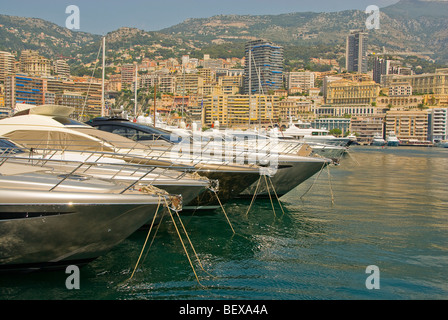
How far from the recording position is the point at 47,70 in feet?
541

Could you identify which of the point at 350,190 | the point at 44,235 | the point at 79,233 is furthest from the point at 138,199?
the point at 350,190

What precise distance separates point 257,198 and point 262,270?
651 cm

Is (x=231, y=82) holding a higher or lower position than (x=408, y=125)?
higher

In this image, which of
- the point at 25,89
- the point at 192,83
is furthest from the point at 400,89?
the point at 25,89

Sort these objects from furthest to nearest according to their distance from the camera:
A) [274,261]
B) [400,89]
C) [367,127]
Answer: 1. [400,89]
2. [367,127]
3. [274,261]

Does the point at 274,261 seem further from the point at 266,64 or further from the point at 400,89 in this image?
the point at 400,89

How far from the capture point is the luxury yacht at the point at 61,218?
553cm

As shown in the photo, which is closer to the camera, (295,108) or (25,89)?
(25,89)

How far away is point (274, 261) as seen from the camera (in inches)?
293

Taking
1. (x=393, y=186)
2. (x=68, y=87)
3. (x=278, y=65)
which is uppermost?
(x=278, y=65)

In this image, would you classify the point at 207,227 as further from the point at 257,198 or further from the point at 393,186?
the point at 393,186

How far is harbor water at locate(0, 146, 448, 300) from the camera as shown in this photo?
19.8 ft

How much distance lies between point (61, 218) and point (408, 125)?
140106 mm

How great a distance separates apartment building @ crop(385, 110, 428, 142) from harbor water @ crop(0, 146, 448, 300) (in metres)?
130
